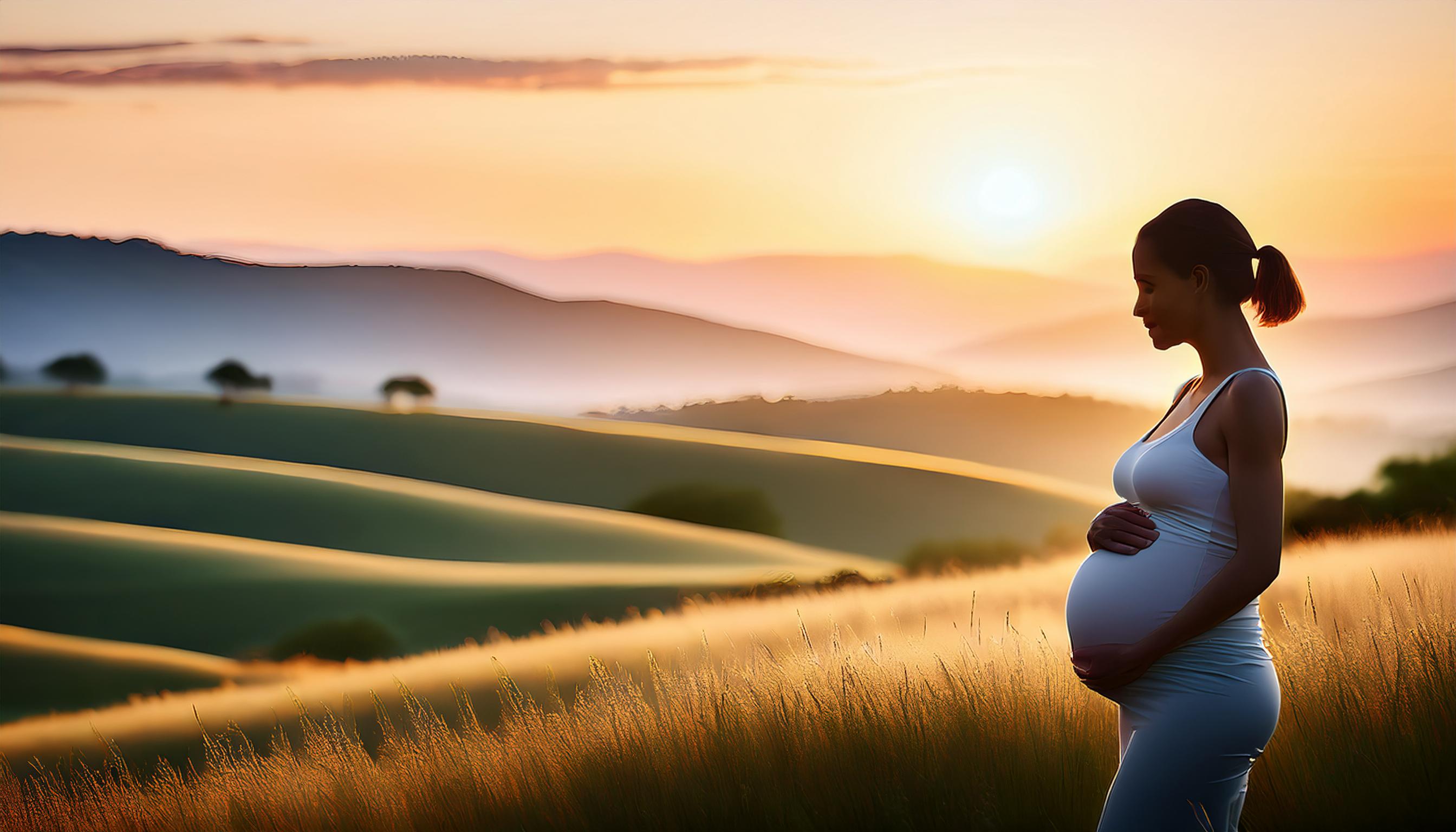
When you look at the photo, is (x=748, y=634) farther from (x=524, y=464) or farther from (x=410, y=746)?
(x=524, y=464)

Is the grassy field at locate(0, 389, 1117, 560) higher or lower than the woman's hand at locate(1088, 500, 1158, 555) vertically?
higher

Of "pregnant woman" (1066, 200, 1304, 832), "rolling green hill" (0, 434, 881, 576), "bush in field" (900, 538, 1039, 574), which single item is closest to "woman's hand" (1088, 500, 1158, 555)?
"pregnant woman" (1066, 200, 1304, 832)

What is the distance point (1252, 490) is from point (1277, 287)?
0.61 m

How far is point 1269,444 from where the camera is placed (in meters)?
2.17

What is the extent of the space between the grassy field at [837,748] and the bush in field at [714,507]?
2068cm

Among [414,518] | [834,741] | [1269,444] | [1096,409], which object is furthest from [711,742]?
[1096,409]

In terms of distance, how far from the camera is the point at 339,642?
14586mm

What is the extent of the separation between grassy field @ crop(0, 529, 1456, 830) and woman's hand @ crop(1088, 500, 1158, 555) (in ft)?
4.87

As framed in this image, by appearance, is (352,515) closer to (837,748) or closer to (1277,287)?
(837,748)

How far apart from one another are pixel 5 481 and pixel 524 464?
13.4 meters

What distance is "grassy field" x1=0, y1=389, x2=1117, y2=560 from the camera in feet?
91.8

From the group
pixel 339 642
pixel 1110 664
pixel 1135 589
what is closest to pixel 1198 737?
pixel 1110 664

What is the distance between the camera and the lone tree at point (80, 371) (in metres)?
33.7

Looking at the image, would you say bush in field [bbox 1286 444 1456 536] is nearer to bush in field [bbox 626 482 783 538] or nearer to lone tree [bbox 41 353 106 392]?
bush in field [bbox 626 482 783 538]
